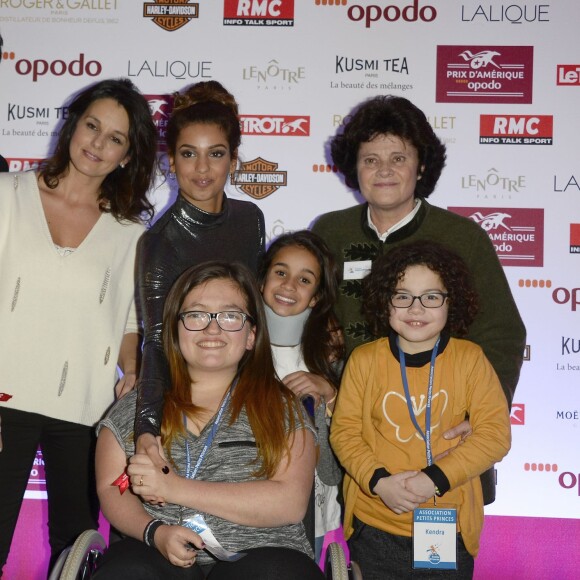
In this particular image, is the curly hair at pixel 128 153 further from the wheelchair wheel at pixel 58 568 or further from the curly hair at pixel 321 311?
the wheelchair wheel at pixel 58 568

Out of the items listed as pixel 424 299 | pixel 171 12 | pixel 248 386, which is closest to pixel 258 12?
pixel 171 12

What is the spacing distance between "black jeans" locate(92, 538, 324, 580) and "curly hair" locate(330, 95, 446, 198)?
1.39 meters

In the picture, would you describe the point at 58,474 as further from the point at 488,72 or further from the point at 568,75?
the point at 568,75

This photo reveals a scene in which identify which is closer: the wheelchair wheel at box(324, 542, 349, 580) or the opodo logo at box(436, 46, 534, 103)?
the wheelchair wheel at box(324, 542, 349, 580)

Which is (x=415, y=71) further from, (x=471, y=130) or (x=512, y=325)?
(x=512, y=325)

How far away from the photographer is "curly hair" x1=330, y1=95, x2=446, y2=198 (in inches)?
105

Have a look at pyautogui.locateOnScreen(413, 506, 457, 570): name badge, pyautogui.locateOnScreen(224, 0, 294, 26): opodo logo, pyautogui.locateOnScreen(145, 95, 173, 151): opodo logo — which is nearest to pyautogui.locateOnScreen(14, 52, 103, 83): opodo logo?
pyautogui.locateOnScreen(145, 95, 173, 151): opodo logo

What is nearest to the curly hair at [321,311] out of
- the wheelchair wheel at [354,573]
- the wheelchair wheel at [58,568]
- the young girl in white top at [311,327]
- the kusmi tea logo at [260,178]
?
the young girl in white top at [311,327]

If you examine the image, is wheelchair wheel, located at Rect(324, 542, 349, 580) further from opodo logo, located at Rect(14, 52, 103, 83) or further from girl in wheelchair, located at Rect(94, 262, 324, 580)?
opodo logo, located at Rect(14, 52, 103, 83)

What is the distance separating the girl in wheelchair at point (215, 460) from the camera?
190cm

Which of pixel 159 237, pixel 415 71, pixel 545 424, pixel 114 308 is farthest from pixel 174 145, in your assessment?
pixel 545 424

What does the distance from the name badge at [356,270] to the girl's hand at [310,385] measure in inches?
14.9

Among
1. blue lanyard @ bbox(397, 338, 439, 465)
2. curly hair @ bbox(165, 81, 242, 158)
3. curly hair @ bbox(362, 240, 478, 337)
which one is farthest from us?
curly hair @ bbox(165, 81, 242, 158)

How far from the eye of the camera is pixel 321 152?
4152 mm
